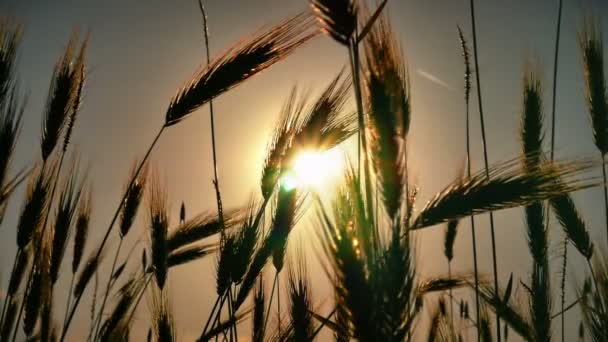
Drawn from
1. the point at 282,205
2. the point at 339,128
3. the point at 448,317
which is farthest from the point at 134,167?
the point at 448,317

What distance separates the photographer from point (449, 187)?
1627 mm

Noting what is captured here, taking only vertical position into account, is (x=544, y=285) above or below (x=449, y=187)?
below

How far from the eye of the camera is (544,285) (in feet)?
8.56

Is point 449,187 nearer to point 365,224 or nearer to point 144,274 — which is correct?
point 365,224

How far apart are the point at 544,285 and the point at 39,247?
7.90 feet

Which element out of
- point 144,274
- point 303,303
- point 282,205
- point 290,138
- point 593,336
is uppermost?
point 290,138

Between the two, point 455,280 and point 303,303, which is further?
point 455,280

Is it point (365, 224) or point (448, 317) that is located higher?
point (365, 224)

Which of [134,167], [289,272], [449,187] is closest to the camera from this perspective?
[449,187]

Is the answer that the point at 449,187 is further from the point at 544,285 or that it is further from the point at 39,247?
A: the point at 39,247

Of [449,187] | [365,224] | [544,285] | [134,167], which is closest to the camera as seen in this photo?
[365,224]

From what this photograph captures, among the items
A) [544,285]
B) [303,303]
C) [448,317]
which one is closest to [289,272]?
[303,303]

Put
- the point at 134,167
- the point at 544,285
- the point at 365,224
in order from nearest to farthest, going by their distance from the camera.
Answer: the point at 365,224 < the point at 544,285 < the point at 134,167

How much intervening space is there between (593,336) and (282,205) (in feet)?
5.31
